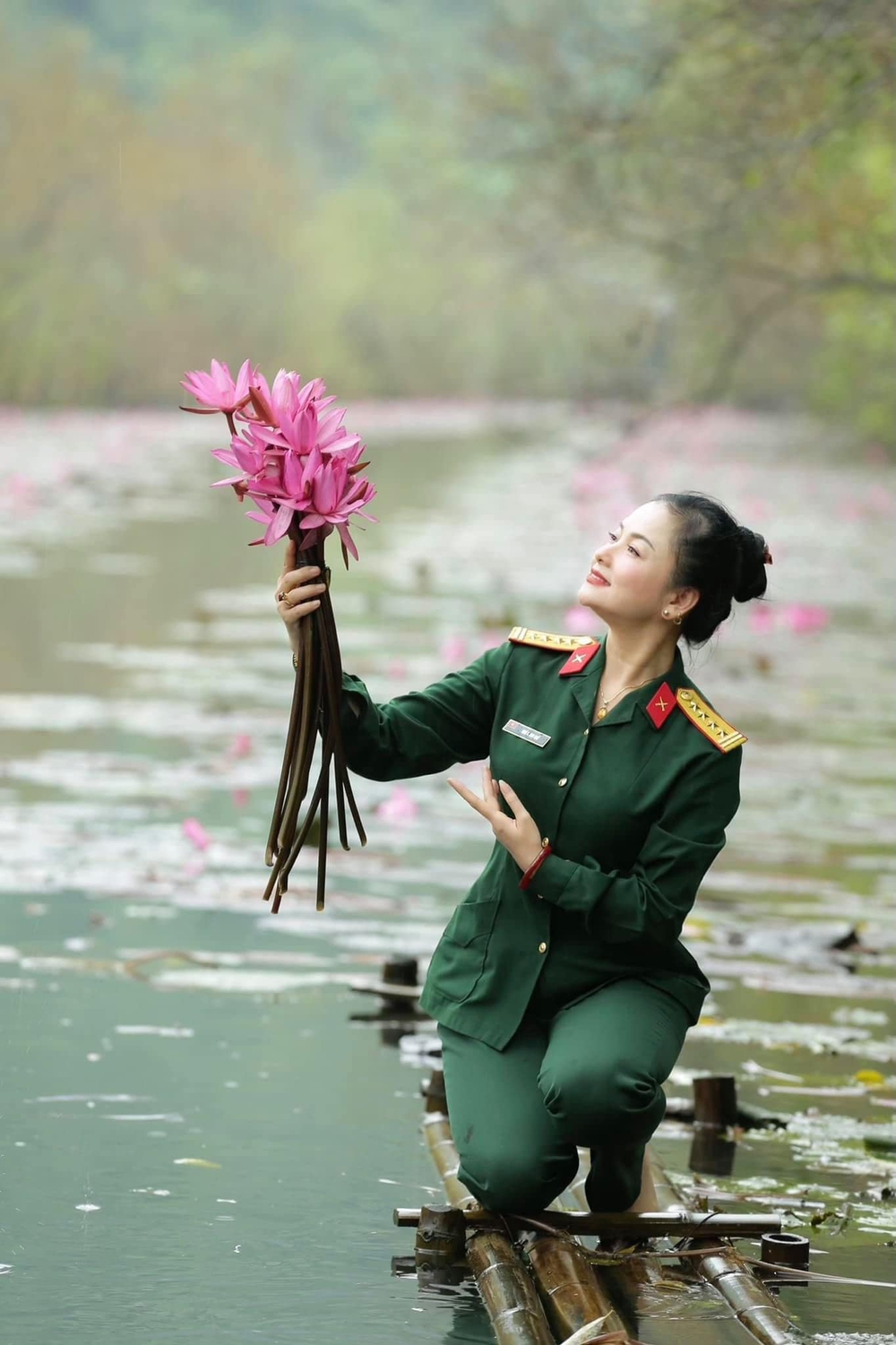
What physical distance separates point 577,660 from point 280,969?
2.02m

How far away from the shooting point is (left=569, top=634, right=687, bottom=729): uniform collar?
13.6 feet

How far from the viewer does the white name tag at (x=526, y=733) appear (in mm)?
4180

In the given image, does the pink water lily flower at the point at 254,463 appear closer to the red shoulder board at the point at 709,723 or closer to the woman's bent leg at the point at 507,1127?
the red shoulder board at the point at 709,723

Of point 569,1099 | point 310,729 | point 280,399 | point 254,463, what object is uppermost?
point 280,399

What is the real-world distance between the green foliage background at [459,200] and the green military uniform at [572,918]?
5.23 m

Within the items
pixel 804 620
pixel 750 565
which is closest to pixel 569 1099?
pixel 750 565

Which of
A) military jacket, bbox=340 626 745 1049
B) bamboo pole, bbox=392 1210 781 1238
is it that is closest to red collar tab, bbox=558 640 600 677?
military jacket, bbox=340 626 745 1049

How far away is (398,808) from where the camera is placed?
8.03 m

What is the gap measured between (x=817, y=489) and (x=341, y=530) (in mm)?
24480

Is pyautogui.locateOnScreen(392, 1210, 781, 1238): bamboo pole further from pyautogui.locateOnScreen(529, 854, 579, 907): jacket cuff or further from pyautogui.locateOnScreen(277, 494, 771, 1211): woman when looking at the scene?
pyautogui.locateOnScreen(529, 854, 579, 907): jacket cuff

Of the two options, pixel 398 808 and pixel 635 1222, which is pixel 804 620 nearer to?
pixel 398 808

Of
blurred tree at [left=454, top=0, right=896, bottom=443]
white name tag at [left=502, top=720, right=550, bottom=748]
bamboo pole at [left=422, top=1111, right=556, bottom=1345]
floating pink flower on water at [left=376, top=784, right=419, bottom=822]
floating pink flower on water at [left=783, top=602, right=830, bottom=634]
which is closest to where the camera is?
bamboo pole at [left=422, top=1111, right=556, bottom=1345]

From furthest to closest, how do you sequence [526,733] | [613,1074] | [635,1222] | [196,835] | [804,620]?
[804,620] < [196,835] < [526,733] < [635,1222] < [613,1074]

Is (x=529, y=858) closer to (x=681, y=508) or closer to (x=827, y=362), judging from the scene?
(x=681, y=508)
